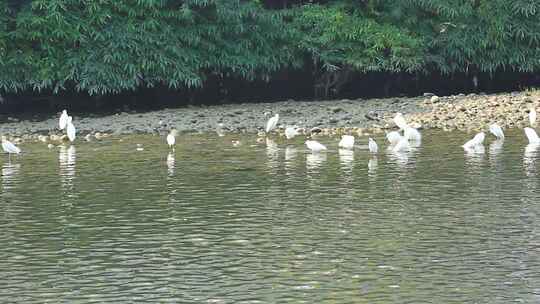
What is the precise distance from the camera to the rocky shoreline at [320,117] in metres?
23.2

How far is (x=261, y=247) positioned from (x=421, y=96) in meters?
18.3

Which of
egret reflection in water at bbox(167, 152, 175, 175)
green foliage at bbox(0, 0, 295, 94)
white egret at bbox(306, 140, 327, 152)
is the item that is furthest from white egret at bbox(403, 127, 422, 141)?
green foliage at bbox(0, 0, 295, 94)

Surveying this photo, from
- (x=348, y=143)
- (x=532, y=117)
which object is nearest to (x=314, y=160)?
(x=348, y=143)

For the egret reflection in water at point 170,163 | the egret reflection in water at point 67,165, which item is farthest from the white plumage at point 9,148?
the egret reflection in water at point 170,163

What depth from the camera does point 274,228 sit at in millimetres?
12320

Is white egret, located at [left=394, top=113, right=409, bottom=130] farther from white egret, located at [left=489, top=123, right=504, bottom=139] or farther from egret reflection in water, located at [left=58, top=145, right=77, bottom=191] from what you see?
egret reflection in water, located at [left=58, top=145, right=77, bottom=191]

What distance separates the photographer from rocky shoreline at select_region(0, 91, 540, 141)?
915 inches

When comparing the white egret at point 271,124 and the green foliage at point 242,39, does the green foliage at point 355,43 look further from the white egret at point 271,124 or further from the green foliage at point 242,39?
the white egret at point 271,124

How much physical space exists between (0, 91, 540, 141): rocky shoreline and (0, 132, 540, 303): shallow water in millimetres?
4110

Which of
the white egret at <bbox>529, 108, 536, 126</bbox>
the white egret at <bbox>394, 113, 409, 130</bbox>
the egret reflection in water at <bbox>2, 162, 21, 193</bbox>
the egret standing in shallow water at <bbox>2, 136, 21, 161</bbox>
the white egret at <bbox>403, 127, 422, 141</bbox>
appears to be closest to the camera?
the egret reflection in water at <bbox>2, 162, 21, 193</bbox>

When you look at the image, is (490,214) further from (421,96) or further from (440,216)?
(421,96)

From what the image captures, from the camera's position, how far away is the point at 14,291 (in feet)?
32.2

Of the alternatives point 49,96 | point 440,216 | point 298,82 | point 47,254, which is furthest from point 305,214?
point 298,82

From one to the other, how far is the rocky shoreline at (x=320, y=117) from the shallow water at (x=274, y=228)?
4.11 metres
